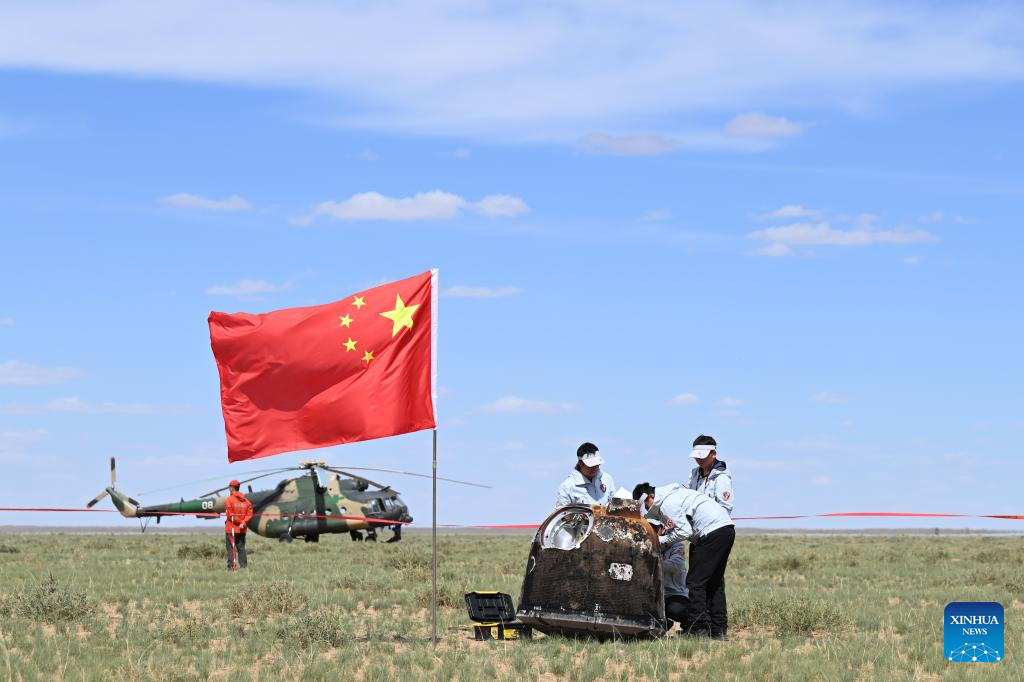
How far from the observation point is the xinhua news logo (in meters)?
10.2

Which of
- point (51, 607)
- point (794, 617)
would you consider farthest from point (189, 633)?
point (794, 617)

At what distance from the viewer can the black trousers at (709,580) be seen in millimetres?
13273

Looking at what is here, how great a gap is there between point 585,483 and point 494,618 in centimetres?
192

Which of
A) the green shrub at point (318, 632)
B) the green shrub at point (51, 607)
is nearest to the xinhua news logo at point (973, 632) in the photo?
the green shrub at point (318, 632)

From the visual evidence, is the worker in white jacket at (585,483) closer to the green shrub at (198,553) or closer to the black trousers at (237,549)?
the black trousers at (237,549)

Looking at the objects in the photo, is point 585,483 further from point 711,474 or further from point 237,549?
point 237,549

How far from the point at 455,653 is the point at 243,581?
396 inches

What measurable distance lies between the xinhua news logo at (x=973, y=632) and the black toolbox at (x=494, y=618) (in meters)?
4.58

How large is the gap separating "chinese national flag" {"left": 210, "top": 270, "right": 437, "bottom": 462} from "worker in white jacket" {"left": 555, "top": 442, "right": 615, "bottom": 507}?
5.49ft

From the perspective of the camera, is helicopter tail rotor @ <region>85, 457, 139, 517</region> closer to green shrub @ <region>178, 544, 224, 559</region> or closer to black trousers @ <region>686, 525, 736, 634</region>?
green shrub @ <region>178, 544, 224, 559</region>

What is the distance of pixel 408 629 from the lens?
50.8ft

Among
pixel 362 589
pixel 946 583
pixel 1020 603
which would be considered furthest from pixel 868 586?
pixel 362 589

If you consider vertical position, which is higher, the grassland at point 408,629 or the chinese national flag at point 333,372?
the chinese national flag at point 333,372

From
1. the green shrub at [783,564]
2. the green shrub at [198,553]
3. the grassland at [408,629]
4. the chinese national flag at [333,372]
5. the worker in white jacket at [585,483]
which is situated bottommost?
the grassland at [408,629]
